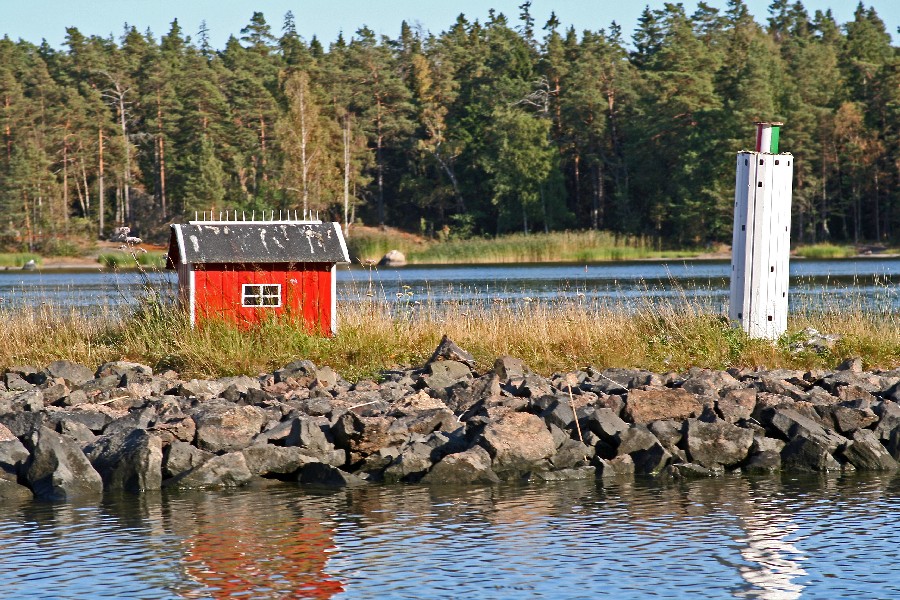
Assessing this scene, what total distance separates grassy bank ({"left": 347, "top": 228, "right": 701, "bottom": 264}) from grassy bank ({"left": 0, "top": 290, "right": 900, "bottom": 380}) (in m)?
44.3

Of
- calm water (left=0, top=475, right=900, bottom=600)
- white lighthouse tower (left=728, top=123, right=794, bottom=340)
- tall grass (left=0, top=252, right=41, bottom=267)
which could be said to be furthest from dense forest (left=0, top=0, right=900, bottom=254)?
calm water (left=0, top=475, right=900, bottom=600)

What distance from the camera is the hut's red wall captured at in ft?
54.7

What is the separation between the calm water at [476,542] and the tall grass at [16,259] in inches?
2218

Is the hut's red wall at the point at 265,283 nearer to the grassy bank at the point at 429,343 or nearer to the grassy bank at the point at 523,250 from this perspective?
the grassy bank at the point at 429,343

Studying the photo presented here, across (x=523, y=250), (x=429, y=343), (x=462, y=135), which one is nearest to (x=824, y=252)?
(x=523, y=250)

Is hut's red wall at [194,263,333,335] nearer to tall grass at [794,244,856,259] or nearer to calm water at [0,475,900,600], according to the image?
calm water at [0,475,900,600]

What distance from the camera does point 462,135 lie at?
8094 cm

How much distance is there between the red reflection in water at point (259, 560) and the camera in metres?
8.13

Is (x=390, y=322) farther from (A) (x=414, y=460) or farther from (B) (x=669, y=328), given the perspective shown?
(A) (x=414, y=460)

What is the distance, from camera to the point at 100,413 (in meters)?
12.4

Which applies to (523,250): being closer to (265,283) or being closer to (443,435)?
(265,283)

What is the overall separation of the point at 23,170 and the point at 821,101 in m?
48.1

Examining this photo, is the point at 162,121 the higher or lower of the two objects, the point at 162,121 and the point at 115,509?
the higher

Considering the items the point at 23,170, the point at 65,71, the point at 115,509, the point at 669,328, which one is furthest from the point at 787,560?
the point at 65,71
